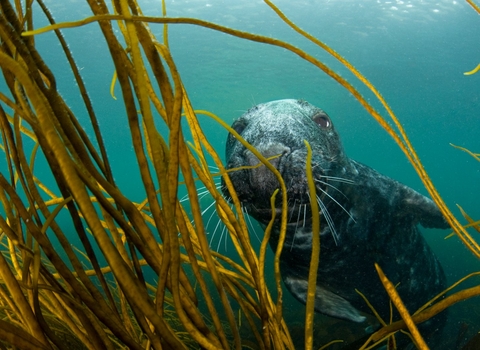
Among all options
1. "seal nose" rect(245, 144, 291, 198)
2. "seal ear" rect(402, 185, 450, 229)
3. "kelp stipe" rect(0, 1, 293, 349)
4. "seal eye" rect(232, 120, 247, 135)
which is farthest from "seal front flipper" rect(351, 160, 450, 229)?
"kelp stipe" rect(0, 1, 293, 349)

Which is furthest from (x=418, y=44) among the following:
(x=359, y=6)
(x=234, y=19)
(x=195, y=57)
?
(x=195, y=57)

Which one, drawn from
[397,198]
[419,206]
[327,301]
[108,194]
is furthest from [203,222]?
[419,206]

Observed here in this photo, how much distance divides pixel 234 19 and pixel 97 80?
16966 millimetres

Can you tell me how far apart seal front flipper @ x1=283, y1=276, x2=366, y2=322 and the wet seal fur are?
11mm

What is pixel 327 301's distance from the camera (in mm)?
4039

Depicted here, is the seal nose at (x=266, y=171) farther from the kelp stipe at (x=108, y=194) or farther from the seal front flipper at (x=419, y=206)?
the seal front flipper at (x=419, y=206)

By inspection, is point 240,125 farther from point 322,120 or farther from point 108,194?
point 108,194

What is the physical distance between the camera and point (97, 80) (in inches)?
1352

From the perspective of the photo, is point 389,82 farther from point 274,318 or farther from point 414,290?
point 274,318

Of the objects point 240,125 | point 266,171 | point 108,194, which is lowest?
point 266,171

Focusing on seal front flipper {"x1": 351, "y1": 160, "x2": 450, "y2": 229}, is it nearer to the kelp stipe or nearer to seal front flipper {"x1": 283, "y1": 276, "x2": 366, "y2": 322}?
seal front flipper {"x1": 283, "y1": 276, "x2": 366, "y2": 322}

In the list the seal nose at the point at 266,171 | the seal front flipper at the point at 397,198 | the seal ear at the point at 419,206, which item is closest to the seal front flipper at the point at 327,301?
the seal front flipper at the point at 397,198

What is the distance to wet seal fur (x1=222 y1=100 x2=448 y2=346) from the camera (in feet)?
9.24

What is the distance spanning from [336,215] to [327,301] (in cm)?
109
